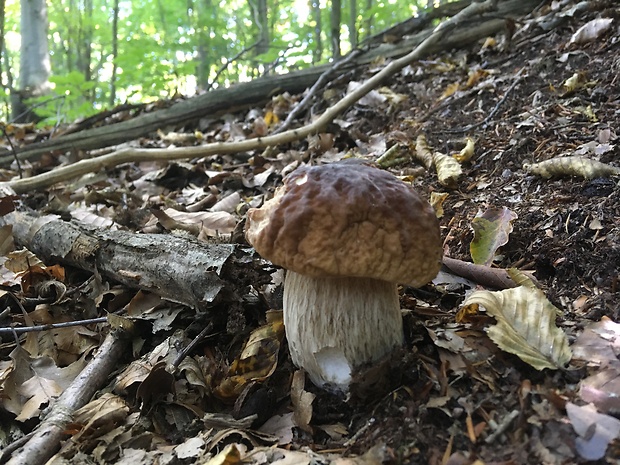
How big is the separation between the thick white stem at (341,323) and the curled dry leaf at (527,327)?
43cm


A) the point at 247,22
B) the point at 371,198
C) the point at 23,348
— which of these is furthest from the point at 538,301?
the point at 247,22

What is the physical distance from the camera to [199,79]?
16.2m

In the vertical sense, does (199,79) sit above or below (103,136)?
above

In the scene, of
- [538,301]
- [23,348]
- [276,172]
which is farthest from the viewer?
[276,172]

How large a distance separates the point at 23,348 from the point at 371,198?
2.15 meters

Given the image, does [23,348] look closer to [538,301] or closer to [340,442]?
[340,442]

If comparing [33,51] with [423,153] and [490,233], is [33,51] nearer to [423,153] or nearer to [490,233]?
[423,153]

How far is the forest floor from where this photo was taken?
1696mm

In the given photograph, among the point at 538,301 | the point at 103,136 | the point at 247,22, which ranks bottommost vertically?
the point at 538,301

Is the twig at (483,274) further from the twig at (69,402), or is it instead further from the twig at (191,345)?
the twig at (69,402)

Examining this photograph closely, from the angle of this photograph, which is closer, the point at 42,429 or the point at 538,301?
the point at 42,429

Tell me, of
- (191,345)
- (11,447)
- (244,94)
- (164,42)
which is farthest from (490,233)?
(164,42)

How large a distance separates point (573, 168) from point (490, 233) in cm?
81

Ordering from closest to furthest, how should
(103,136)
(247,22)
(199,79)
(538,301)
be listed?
(538,301) → (103,136) → (199,79) → (247,22)
